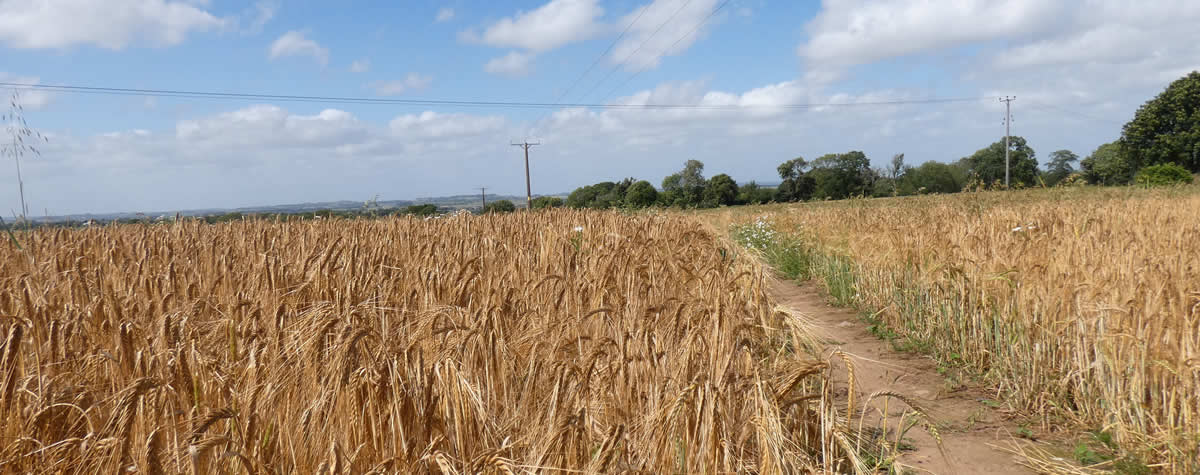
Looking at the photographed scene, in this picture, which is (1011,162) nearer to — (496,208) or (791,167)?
(791,167)

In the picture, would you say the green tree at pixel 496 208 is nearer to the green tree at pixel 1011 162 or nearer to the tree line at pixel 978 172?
the tree line at pixel 978 172

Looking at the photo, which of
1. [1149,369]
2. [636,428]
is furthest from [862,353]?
[636,428]

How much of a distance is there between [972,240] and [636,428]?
5.82 meters

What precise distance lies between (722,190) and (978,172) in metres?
30.2

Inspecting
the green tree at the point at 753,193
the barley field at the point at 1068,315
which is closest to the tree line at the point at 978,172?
the green tree at the point at 753,193

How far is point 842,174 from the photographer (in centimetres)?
8444

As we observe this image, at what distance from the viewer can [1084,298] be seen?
4504 millimetres

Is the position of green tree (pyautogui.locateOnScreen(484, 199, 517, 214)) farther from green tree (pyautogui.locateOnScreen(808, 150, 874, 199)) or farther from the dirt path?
green tree (pyautogui.locateOnScreen(808, 150, 874, 199))

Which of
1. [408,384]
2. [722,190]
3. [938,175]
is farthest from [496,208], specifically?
[938,175]

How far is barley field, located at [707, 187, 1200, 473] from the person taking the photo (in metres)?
3.61

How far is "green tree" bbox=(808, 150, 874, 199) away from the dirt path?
71.0 meters

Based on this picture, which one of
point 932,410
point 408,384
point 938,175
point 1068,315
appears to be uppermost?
point 938,175

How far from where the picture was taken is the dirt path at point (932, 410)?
3734 mm

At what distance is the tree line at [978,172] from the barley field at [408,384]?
14.3 m
